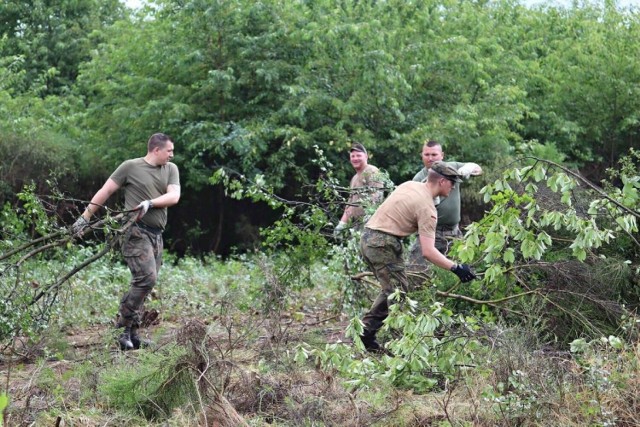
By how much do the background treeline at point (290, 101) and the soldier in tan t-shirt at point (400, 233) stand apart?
9185 mm

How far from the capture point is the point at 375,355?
779 centimetres

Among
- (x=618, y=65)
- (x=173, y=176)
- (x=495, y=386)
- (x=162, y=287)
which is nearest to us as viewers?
(x=495, y=386)

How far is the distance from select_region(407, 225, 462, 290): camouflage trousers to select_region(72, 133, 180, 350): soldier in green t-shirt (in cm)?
212

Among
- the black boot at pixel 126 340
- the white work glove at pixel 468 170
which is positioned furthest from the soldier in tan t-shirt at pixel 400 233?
the black boot at pixel 126 340

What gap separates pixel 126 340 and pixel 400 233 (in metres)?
2.48

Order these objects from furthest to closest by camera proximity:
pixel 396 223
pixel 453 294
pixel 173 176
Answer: pixel 173 176 → pixel 453 294 → pixel 396 223

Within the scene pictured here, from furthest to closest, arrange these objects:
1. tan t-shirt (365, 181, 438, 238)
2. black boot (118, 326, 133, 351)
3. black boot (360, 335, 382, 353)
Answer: black boot (118, 326, 133, 351)
black boot (360, 335, 382, 353)
tan t-shirt (365, 181, 438, 238)

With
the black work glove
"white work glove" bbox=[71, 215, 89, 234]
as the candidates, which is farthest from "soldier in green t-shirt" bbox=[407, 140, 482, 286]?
"white work glove" bbox=[71, 215, 89, 234]

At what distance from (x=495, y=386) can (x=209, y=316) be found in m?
4.84

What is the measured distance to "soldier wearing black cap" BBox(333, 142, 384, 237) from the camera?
355 inches

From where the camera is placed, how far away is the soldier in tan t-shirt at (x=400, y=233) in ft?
23.7

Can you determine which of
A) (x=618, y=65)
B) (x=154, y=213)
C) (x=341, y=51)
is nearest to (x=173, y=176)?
(x=154, y=213)

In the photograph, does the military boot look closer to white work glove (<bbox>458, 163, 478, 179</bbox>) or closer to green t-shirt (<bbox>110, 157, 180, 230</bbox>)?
green t-shirt (<bbox>110, 157, 180, 230</bbox>)

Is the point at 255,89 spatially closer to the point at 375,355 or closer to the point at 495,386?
the point at 375,355
